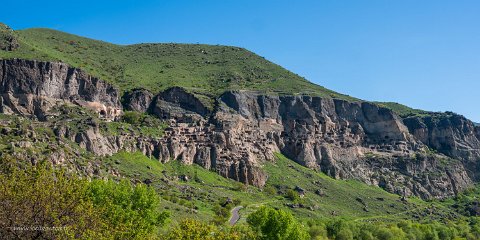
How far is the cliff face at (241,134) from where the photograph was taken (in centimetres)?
13750

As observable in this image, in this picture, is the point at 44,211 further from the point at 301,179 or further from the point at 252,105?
the point at 252,105

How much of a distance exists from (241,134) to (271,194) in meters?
33.1

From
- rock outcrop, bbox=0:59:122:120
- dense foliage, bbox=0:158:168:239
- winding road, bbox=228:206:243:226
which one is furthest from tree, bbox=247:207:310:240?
rock outcrop, bbox=0:59:122:120

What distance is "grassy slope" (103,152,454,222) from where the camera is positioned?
380ft

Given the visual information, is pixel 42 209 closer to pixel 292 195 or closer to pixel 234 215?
pixel 234 215

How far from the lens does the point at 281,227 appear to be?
194 feet

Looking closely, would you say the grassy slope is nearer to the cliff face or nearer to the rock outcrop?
the cliff face

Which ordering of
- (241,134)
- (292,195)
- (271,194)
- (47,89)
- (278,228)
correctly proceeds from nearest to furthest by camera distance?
(278,228) < (292,195) < (47,89) < (271,194) < (241,134)

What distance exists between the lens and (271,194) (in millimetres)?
143000

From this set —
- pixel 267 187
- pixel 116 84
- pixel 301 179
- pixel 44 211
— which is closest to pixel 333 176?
pixel 301 179

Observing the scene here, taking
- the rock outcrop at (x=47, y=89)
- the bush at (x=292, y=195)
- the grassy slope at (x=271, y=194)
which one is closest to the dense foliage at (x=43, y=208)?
the grassy slope at (x=271, y=194)

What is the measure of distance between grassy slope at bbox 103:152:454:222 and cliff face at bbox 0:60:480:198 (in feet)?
18.5

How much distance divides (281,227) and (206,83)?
142246 millimetres

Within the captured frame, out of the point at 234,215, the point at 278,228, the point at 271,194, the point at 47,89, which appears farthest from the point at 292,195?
the point at 47,89
